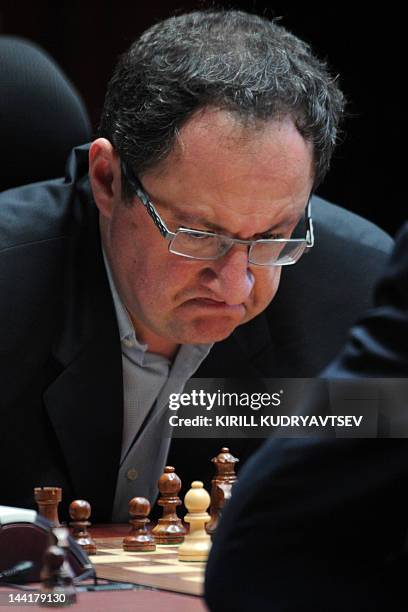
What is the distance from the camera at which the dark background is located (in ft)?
13.3

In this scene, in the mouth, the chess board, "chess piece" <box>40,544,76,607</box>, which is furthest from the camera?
the mouth

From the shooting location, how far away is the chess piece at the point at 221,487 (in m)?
1.80

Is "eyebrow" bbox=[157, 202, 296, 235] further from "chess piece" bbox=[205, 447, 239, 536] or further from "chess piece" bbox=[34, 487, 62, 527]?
"chess piece" bbox=[34, 487, 62, 527]

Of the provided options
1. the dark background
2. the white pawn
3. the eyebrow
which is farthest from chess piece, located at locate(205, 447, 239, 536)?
the dark background

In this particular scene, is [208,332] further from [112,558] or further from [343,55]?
[343,55]

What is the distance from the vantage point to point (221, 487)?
1841 millimetres

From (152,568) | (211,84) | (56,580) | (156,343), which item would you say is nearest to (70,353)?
(156,343)

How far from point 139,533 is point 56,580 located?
1.56 ft

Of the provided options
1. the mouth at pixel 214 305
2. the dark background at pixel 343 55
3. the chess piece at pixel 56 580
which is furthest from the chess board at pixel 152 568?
the dark background at pixel 343 55

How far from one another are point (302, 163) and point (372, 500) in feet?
4.10

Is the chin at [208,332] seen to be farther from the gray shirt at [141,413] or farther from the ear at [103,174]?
the ear at [103,174]

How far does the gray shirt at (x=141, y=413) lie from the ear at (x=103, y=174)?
0.11m

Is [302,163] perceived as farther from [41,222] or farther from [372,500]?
[372,500]

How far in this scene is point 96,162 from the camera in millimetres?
2207
